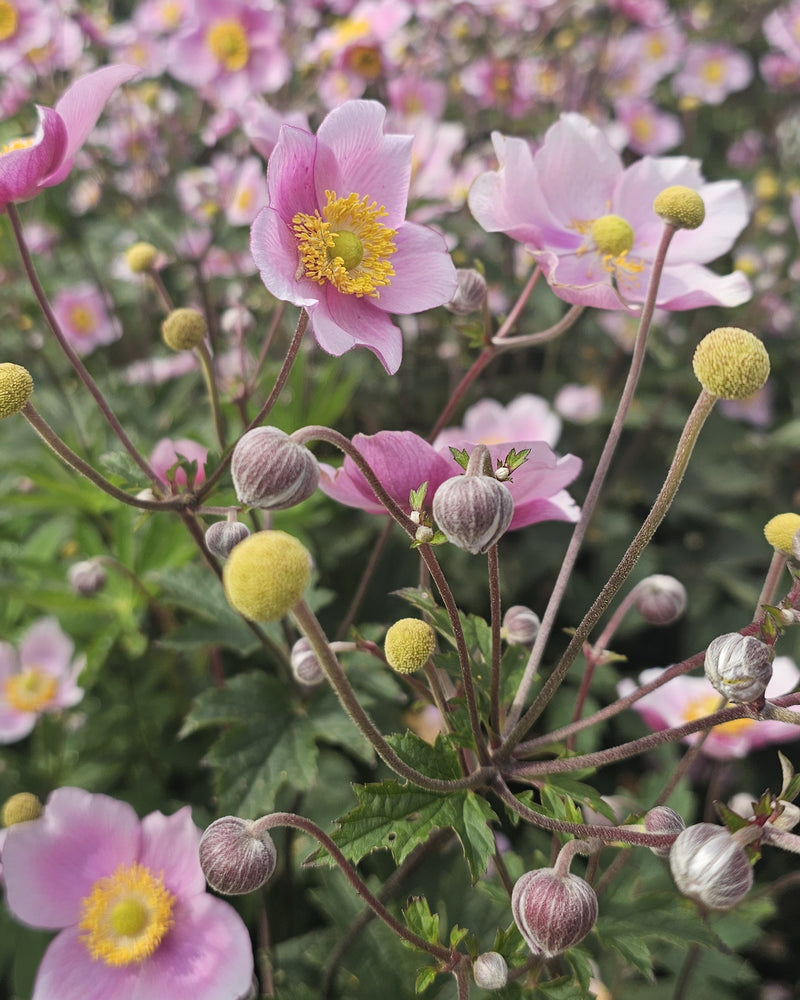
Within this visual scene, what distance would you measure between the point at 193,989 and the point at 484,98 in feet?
11.0

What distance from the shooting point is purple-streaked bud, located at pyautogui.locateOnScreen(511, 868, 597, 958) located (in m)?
0.88

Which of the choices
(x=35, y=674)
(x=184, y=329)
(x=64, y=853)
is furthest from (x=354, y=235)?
(x=35, y=674)

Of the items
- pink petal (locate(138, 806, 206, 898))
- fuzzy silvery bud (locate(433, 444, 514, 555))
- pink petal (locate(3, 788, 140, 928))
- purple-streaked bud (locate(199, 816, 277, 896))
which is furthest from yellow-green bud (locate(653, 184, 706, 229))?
pink petal (locate(3, 788, 140, 928))

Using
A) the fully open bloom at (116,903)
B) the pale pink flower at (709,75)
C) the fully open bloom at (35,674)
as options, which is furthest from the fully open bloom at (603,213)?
the pale pink flower at (709,75)

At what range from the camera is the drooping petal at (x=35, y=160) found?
1.09 meters

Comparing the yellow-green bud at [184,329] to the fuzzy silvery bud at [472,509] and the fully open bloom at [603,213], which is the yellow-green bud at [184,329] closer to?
the fully open bloom at [603,213]

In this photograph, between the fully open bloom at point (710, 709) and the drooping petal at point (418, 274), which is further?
the fully open bloom at point (710, 709)

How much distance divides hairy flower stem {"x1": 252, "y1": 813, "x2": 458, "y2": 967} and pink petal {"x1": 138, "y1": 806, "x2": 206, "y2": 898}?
389mm

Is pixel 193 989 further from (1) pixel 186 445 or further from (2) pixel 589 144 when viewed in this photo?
(2) pixel 589 144

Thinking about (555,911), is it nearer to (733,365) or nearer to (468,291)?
(733,365)

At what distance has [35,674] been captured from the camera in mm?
2240

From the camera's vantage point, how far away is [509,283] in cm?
297

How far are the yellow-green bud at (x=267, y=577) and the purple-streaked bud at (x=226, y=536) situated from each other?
1.25 feet

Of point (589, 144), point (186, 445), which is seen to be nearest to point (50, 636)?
point (186, 445)
